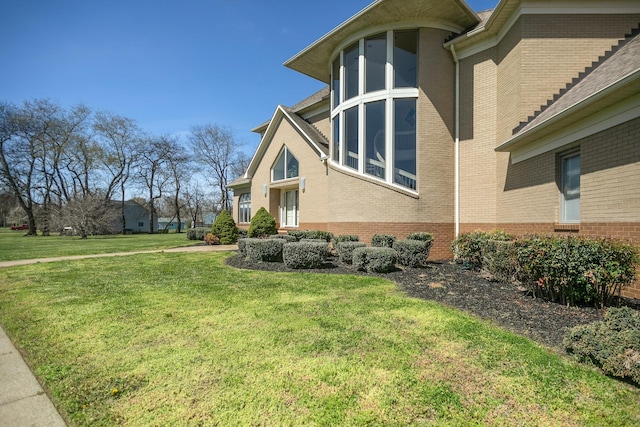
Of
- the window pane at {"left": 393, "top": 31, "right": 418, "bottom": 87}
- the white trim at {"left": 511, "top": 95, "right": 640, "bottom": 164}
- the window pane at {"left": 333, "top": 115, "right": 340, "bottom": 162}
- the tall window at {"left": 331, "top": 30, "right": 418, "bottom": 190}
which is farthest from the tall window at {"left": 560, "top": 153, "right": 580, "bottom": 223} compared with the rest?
the window pane at {"left": 333, "top": 115, "right": 340, "bottom": 162}

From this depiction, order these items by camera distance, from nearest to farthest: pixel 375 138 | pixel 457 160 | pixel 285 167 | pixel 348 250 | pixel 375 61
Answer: pixel 348 250, pixel 457 160, pixel 375 61, pixel 375 138, pixel 285 167

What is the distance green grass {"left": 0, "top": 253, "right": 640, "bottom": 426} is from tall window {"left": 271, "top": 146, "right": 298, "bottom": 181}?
13.4 meters

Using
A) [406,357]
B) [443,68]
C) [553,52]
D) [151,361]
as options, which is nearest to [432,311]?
[406,357]

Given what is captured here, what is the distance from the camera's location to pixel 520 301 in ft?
20.2

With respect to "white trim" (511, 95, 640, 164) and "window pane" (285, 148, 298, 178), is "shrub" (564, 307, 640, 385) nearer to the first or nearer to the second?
"white trim" (511, 95, 640, 164)

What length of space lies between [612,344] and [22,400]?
5.73 m

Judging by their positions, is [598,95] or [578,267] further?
[598,95]

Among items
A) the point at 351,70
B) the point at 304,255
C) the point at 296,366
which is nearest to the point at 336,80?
the point at 351,70

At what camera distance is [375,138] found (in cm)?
1384

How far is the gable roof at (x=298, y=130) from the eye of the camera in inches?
653

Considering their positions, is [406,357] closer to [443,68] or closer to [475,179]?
[475,179]

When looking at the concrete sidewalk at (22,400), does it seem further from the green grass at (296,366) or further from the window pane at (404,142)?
the window pane at (404,142)

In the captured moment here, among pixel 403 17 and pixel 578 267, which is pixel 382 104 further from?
pixel 578 267

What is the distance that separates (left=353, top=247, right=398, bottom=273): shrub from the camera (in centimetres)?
902
